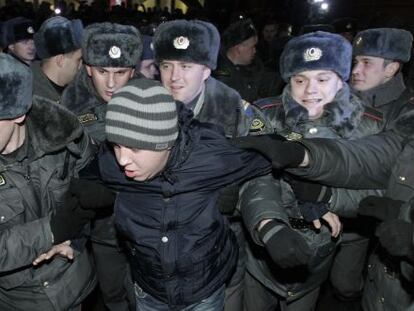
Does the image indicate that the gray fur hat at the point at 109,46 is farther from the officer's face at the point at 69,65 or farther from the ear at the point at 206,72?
the officer's face at the point at 69,65

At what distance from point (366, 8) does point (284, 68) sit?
14.8 m

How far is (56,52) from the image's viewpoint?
4.00m

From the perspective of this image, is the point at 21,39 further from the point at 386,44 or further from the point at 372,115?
the point at 372,115

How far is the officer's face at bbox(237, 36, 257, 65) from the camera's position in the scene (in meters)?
5.88

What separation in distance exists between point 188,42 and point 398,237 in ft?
5.90

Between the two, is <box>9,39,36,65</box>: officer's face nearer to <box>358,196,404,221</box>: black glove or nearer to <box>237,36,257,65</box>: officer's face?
<box>237,36,257,65</box>: officer's face

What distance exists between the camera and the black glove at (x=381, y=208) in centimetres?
202

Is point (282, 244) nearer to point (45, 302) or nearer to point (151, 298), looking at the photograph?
point (151, 298)

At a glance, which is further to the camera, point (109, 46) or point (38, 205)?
point (109, 46)

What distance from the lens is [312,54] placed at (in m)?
2.68

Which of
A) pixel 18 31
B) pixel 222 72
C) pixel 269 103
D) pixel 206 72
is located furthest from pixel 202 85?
pixel 18 31

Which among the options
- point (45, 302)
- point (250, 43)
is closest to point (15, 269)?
point (45, 302)

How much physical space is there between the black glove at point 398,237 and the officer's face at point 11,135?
5.80 feet

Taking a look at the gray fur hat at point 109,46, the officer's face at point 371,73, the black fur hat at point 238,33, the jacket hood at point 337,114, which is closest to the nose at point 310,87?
the jacket hood at point 337,114
